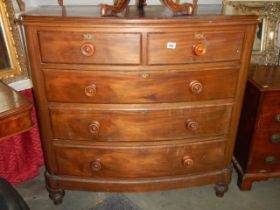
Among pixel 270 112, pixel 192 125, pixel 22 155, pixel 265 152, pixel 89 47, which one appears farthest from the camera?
pixel 22 155

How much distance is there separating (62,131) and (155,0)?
111cm

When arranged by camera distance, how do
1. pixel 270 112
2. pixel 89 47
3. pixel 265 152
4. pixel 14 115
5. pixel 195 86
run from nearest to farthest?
pixel 14 115, pixel 89 47, pixel 195 86, pixel 270 112, pixel 265 152

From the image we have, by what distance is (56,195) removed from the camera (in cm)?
176

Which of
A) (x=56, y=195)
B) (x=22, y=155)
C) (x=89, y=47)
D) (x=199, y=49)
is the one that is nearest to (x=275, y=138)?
(x=199, y=49)

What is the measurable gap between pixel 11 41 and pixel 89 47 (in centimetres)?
68

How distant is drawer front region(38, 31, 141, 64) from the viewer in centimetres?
128

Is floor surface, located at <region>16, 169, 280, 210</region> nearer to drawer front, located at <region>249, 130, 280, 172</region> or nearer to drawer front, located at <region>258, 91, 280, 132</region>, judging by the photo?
drawer front, located at <region>249, 130, 280, 172</region>

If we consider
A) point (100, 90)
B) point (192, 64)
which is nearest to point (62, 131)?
point (100, 90)

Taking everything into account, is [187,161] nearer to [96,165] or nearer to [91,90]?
[96,165]

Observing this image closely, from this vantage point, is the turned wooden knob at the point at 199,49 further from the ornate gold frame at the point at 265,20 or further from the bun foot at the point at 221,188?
the bun foot at the point at 221,188

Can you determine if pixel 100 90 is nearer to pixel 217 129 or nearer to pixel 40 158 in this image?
pixel 217 129

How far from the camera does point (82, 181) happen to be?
1.67 meters

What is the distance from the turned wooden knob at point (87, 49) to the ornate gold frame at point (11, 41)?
2.02ft

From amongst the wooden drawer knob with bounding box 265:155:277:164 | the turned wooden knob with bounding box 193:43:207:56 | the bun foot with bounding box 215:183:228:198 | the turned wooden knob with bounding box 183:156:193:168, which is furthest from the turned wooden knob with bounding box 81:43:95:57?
the wooden drawer knob with bounding box 265:155:277:164
